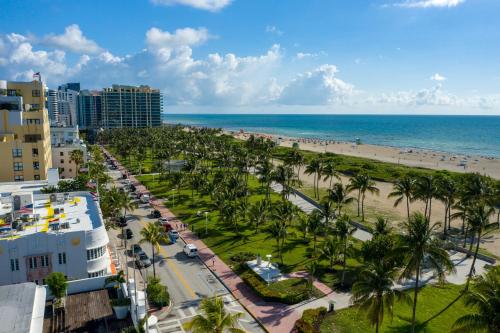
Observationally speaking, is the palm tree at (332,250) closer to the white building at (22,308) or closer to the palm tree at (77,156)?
the white building at (22,308)

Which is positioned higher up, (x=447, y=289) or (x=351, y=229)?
(x=351, y=229)

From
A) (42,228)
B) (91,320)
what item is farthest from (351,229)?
(42,228)

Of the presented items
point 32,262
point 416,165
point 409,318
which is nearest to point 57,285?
point 32,262

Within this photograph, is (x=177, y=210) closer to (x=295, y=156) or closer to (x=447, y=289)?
(x=295, y=156)

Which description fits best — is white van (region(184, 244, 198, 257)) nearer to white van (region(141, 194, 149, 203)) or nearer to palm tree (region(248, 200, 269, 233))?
palm tree (region(248, 200, 269, 233))

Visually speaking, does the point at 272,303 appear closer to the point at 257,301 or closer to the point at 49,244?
the point at 257,301

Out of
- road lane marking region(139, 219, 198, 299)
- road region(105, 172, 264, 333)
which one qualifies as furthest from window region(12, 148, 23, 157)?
road lane marking region(139, 219, 198, 299)
